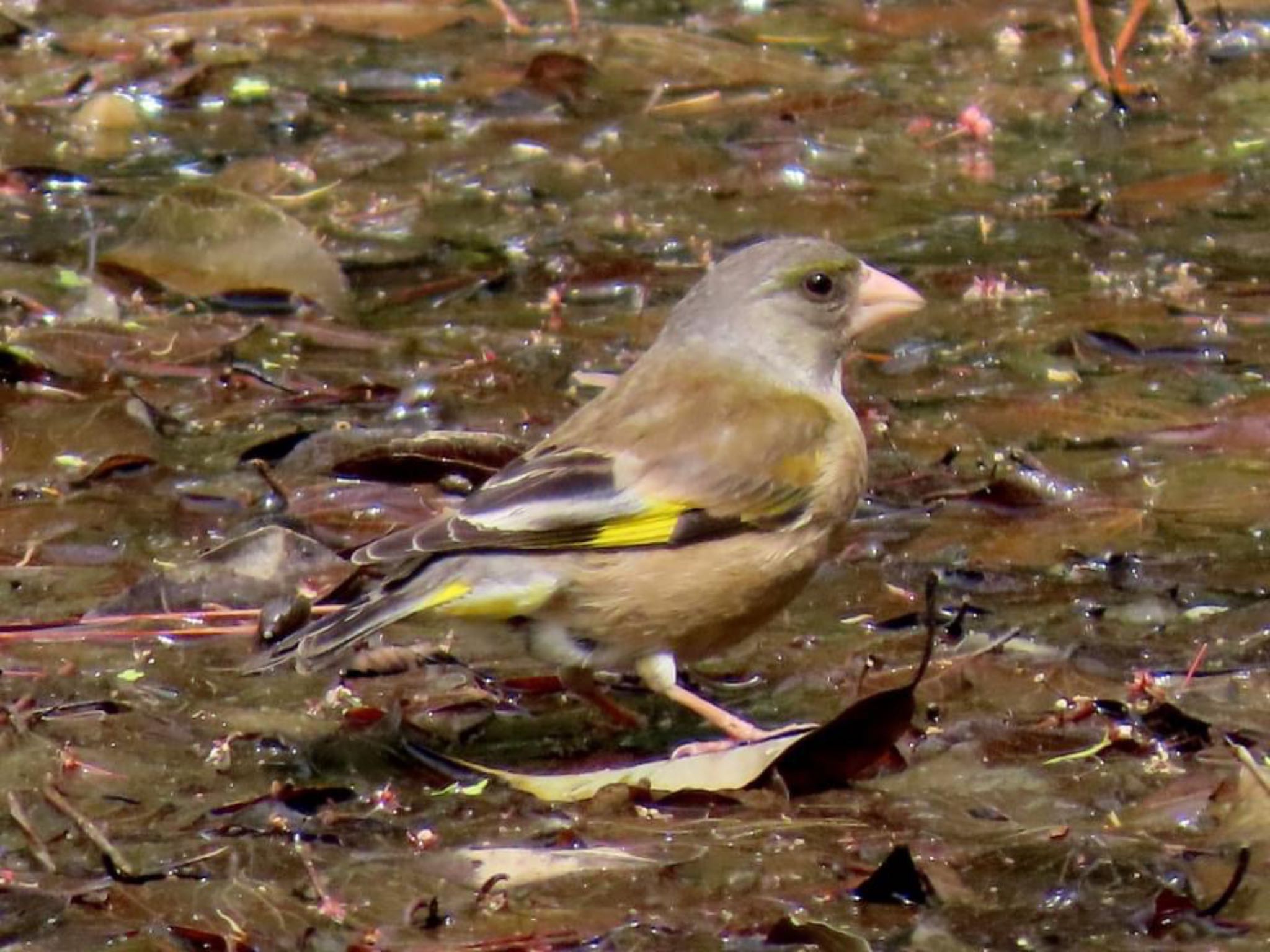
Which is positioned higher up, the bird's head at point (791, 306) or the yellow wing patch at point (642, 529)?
the bird's head at point (791, 306)

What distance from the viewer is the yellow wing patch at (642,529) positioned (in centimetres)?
491

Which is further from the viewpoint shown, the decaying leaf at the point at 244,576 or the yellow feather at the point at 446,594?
the decaying leaf at the point at 244,576

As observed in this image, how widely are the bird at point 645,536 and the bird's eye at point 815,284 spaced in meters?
0.35

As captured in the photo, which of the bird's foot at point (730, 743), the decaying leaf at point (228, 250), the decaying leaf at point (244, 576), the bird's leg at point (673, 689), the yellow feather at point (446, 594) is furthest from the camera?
the decaying leaf at point (228, 250)

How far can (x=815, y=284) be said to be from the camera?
5.91 metres

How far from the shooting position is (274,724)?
16.1ft

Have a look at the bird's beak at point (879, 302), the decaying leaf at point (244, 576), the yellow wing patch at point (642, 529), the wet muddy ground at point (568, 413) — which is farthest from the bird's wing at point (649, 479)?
the decaying leaf at point (244, 576)

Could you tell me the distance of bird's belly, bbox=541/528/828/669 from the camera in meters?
4.90

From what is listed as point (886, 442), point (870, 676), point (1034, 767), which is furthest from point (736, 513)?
point (886, 442)

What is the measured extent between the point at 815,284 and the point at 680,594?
1.24 m

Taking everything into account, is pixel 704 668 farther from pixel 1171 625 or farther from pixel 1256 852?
pixel 1256 852

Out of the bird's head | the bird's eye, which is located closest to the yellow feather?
the bird's head

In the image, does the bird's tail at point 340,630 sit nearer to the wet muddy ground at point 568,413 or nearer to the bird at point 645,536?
the bird at point 645,536

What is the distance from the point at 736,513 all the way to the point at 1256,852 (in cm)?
148
